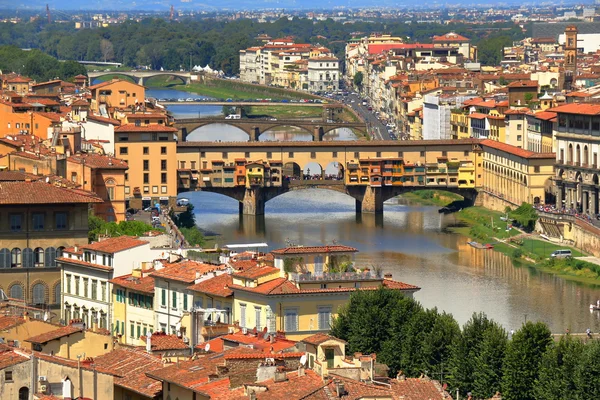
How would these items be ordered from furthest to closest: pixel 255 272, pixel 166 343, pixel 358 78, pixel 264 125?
pixel 358 78 < pixel 264 125 < pixel 255 272 < pixel 166 343

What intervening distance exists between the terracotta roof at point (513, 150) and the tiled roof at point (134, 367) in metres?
49.5

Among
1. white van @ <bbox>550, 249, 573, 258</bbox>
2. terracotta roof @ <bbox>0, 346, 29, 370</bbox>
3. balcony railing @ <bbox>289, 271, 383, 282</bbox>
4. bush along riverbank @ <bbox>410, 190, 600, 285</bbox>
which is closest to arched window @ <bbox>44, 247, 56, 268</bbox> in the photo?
balcony railing @ <bbox>289, 271, 383, 282</bbox>

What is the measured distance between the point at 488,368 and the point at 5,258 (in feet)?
45.2

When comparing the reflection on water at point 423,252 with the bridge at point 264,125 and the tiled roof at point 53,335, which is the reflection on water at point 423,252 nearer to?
the tiled roof at point 53,335

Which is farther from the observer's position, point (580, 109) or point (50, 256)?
point (580, 109)

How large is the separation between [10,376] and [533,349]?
1034 cm

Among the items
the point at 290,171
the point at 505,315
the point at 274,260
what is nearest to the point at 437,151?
the point at 290,171

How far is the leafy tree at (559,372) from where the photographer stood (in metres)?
29.2

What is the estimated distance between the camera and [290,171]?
272 ft

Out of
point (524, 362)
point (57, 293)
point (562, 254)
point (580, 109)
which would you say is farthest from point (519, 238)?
point (524, 362)

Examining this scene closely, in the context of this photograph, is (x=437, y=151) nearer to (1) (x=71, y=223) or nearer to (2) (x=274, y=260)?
(1) (x=71, y=223)

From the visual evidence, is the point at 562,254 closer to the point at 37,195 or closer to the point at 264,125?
the point at 37,195

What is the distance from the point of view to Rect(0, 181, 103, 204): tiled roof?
4172cm

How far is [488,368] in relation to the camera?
102 feet
